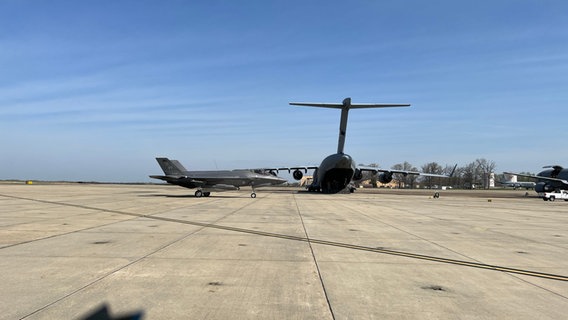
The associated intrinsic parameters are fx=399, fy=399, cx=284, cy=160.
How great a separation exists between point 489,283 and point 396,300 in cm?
200

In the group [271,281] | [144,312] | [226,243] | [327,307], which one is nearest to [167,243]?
[226,243]

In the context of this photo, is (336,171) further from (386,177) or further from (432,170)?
(432,170)

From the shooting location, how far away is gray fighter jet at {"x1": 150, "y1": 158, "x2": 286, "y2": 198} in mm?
34297

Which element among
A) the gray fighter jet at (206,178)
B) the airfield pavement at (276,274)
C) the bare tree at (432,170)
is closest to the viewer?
the airfield pavement at (276,274)

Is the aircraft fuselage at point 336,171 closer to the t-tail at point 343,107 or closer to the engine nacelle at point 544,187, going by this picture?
the t-tail at point 343,107

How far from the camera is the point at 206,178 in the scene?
113 ft

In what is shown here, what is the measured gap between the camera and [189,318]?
14.4 ft

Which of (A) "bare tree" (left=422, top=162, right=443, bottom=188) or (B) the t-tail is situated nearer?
(B) the t-tail

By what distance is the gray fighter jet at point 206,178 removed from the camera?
34.3 metres

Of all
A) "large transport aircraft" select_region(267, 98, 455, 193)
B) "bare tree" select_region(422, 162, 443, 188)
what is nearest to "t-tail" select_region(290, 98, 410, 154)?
"large transport aircraft" select_region(267, 98, 455, 193)

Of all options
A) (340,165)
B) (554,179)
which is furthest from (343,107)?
(554,179)

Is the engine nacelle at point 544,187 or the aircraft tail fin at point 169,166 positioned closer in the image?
the aircraft tail fin at point 169,166

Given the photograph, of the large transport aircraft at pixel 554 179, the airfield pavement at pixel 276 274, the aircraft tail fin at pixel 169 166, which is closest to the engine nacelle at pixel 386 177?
the large transport aircraft at pixel 554 179

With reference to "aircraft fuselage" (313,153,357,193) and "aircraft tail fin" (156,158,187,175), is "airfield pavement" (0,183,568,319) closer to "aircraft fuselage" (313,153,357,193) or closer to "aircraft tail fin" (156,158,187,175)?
"aircraft tail fin" (156,158,187,175)
